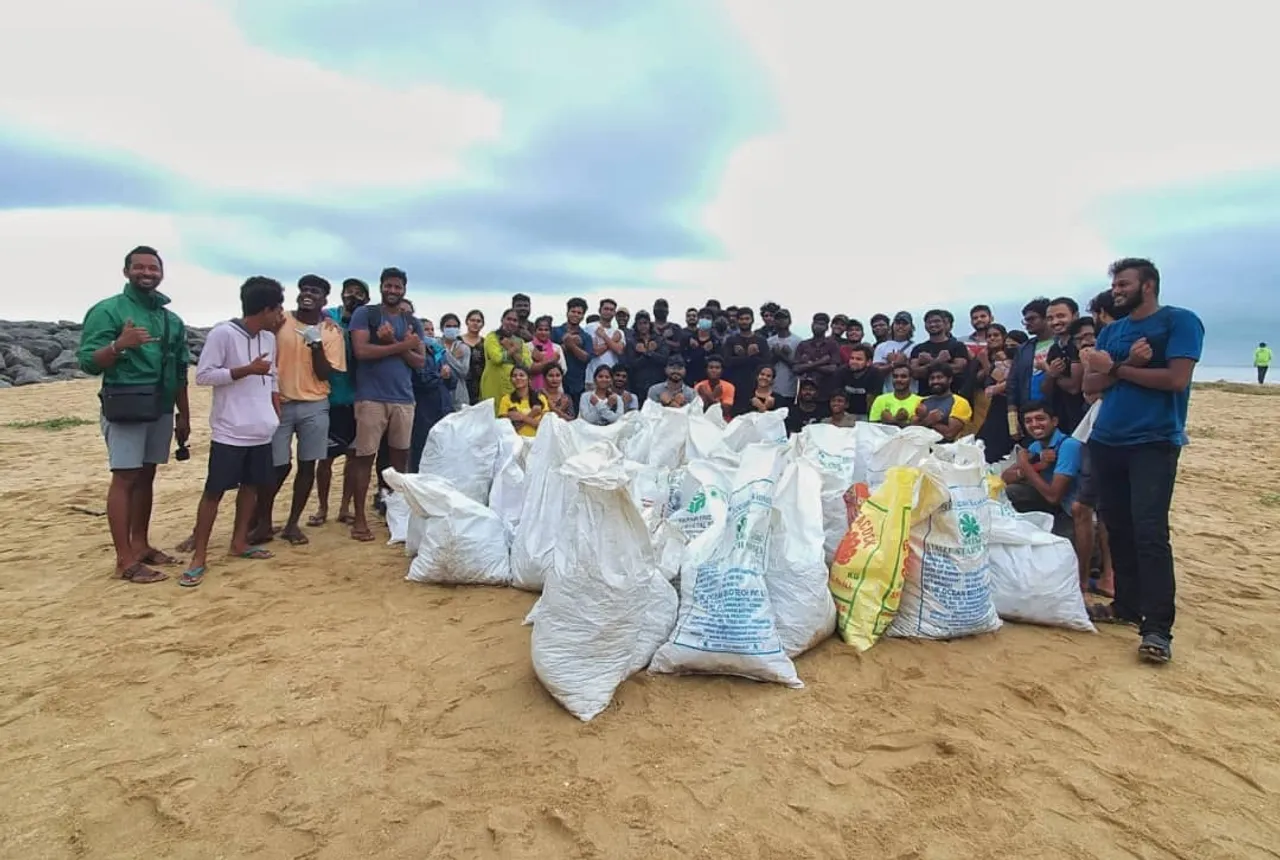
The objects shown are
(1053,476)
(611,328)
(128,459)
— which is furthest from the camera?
(611,328)

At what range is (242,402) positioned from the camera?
12.5 feet

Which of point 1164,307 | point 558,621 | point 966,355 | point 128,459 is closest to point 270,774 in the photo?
point 558,621

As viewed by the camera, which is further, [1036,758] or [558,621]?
[558,621]

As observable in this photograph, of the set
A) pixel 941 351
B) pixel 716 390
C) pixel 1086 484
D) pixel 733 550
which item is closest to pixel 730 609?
pixel 733 550

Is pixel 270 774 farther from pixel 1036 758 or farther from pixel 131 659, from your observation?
pixel 1036 758

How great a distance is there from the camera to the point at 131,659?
2809 millimetres

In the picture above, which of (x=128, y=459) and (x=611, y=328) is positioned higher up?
(x=611, y=328)

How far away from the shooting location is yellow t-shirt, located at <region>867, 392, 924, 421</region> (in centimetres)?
518

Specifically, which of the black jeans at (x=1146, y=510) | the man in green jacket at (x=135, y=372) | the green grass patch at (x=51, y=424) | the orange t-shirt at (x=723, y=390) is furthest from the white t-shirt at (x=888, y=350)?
the green grass patch at (x=51, y=424)

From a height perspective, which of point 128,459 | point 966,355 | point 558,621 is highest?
point 966,355

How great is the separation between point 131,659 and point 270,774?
117 centimetres

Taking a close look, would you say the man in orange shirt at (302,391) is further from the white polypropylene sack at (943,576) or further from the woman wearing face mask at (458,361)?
the white polypropylene sack at (943,576)

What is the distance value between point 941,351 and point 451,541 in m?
4.02

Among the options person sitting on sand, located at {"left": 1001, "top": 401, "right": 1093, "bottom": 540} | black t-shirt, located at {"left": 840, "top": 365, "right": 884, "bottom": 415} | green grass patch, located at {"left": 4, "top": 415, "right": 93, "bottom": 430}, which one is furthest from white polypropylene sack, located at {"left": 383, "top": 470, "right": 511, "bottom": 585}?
green grass patch, located at {"left": 4, "top": 415, "right": 93, "bottom": 430}
